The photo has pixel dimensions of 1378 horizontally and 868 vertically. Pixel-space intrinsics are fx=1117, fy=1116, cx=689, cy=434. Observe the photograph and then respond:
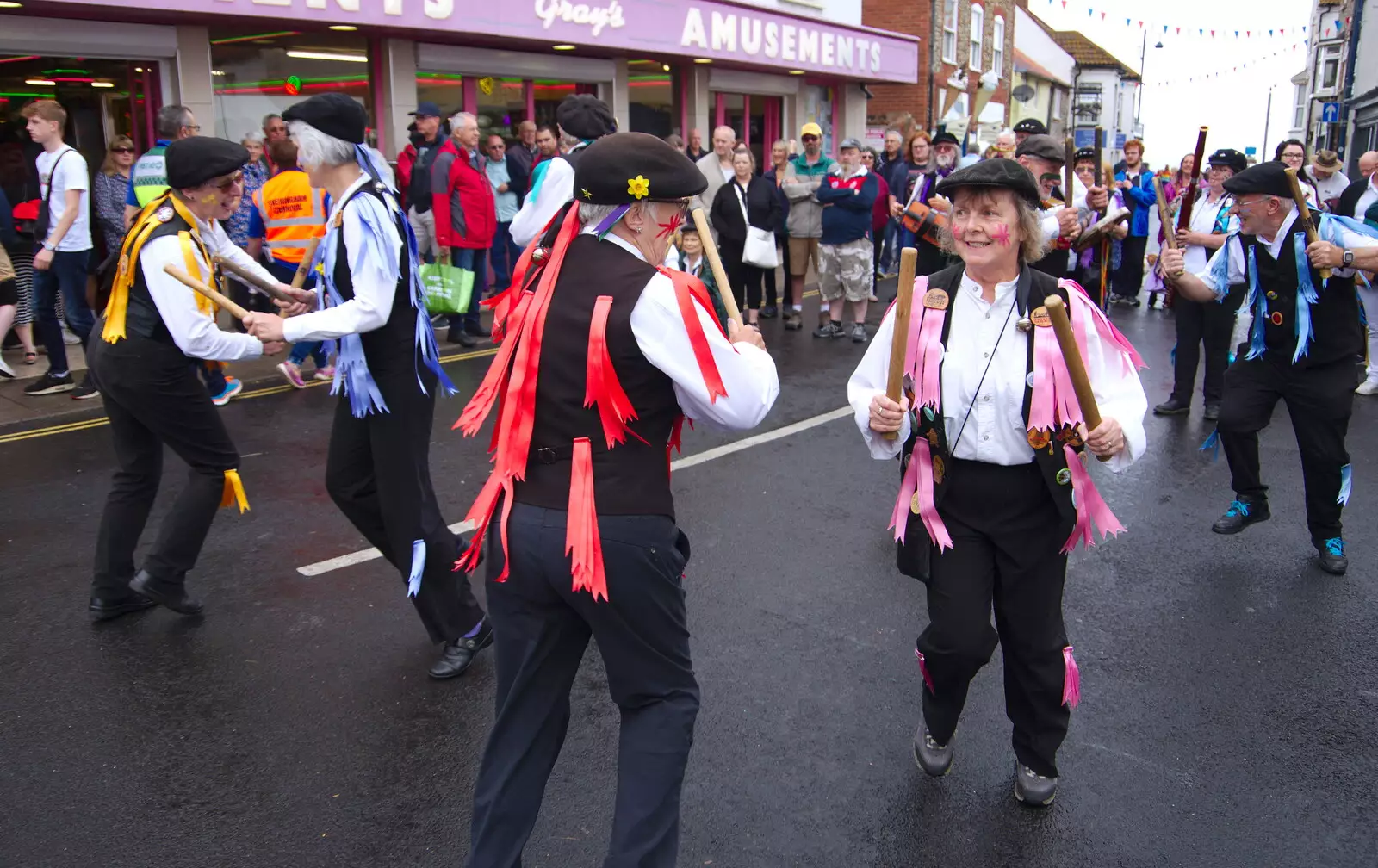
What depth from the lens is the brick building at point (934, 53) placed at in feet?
77.9

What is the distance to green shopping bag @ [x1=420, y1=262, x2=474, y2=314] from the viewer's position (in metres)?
5.46

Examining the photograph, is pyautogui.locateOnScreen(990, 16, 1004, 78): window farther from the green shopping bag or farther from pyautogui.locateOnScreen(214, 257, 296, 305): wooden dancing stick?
pyautogui.locateOnScreen(214, 257, 296, 305): wooden dancing stick

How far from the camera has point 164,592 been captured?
15.1 feet

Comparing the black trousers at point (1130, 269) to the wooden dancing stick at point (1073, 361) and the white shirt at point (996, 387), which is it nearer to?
the white shirt at point (996, 387)

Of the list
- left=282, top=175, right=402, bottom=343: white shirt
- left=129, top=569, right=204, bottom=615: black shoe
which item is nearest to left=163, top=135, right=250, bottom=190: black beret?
left=282, top=175, right=402, bottom=343: white shirt

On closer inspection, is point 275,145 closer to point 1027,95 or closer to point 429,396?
point 429,396

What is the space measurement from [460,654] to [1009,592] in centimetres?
206

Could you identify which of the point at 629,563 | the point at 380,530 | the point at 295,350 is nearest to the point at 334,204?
the point at 380,530

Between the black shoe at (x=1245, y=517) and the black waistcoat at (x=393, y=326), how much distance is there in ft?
13.7

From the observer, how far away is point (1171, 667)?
427cm

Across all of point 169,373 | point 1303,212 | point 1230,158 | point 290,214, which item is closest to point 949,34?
point 1230,158

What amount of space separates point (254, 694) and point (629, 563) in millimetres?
2167

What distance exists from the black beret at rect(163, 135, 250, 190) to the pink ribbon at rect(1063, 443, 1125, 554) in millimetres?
3358

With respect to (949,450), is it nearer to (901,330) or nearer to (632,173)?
→ (901,330)
